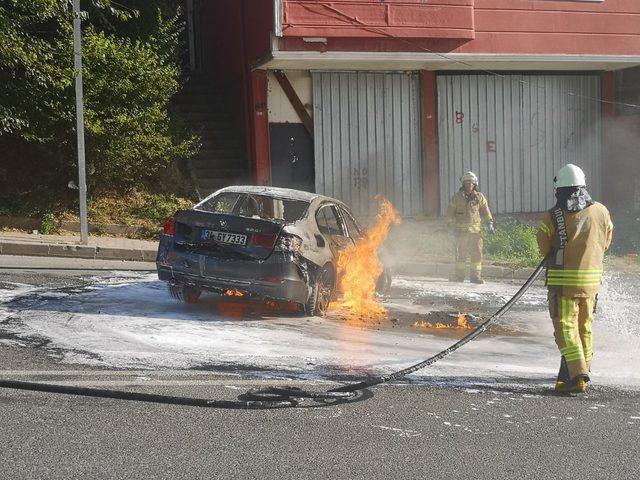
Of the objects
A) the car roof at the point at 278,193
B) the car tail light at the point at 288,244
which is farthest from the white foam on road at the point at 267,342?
the car roof at the point at 278,193

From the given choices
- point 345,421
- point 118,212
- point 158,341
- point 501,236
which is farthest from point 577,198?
point 118,212

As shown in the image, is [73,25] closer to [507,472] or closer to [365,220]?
[365,220]

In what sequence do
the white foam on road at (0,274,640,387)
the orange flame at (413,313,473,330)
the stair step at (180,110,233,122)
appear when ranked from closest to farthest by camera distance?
the white foam on road at (0,274,640,387) < the orange flame at (413,313,473,330) < the stair step at (180,110,233,122)

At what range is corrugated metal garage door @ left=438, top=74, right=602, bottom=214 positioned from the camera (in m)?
20.6

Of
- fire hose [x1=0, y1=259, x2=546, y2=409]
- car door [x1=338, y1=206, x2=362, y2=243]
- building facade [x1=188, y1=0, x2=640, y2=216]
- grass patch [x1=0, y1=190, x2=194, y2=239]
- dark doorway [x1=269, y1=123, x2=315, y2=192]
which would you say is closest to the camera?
fire hose [x1=0, y1=259, x2=546, y2=409]

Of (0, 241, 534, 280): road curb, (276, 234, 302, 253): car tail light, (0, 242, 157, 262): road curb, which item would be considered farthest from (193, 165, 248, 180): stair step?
(276, 234, 302, 253): car tail light

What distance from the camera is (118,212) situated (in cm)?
1798

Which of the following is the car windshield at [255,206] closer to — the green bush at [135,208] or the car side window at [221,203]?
the car side window at [221,203]

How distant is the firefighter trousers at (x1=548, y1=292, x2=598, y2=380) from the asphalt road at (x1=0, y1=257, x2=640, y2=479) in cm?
28

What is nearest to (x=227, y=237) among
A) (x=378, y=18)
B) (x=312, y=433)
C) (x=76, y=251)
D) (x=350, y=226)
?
(x=350, y=226)

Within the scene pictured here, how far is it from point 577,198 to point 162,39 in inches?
514

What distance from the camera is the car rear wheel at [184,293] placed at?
1066 centimetres

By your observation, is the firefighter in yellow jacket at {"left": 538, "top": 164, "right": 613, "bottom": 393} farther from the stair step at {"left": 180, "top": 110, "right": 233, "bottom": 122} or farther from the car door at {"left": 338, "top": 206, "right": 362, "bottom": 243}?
the stair step at {"left": 180, "top": 110, "right": 233, "bottom": 122}

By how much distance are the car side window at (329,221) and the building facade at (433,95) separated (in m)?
7.20
